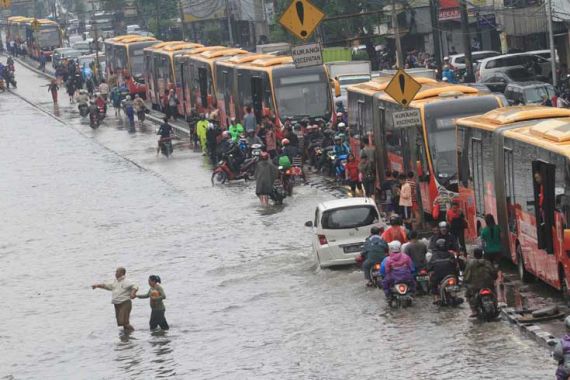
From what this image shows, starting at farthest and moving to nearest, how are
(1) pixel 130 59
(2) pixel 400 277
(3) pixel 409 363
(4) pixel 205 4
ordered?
(4) pixel 205 4
(1) pixel 130 59
(2) pixel 400 277
(3) pixel 409 363

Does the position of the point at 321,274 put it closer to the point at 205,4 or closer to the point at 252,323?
the point at 252,323

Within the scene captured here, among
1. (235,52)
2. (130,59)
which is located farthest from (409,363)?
(130,59)

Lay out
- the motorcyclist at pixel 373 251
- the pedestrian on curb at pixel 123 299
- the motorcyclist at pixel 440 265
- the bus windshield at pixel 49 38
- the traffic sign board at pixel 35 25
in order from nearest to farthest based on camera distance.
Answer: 1. the motorcyclist at pixel 440 265
2. the pedestrian on curb at pixel 123 299
3. the motorcyclist at pixel 373 251
4. the traffic sign board at pixel 35 25
5. the bus windshield at pixel 49 38

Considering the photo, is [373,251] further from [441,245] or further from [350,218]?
[350,218]

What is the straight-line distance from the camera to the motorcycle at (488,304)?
74.4 ft

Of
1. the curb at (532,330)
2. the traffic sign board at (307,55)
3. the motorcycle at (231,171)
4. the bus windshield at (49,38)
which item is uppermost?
the bus windshield at (49,38)

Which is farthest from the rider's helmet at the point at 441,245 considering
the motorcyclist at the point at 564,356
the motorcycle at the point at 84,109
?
the motorcycle at the point at 84,109

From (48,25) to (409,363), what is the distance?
327ft

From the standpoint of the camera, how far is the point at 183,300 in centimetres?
2905

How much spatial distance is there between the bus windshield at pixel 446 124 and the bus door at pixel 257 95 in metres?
16.8

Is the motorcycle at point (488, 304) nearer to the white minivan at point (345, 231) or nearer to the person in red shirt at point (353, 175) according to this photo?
the white minivan at point (345, 231)

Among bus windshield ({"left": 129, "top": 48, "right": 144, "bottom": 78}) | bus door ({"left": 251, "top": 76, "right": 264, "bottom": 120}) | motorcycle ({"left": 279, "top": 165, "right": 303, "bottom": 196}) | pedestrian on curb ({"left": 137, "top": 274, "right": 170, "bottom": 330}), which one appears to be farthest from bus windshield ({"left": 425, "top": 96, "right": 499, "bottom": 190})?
bus windshield ({"left": 129, "top": 48, "right": 144, "bottom": 78})

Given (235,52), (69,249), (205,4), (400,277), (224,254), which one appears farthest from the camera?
(205,4)

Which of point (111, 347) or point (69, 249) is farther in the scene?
point (69, 249)
